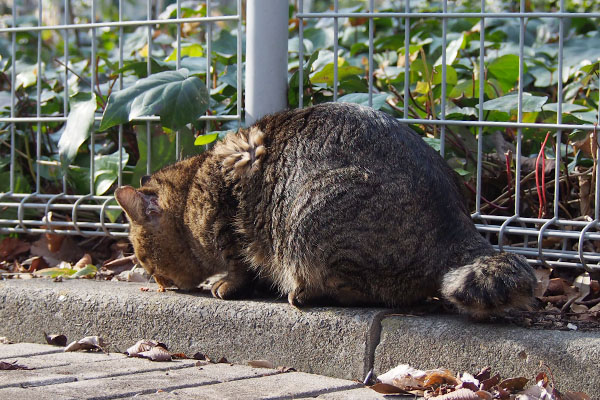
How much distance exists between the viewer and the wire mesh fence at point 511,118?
347 cm

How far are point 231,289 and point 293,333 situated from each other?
52cm

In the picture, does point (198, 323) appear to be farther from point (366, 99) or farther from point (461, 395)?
point (366, 99)

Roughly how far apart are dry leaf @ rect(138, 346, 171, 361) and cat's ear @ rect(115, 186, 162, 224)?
81 centimetres

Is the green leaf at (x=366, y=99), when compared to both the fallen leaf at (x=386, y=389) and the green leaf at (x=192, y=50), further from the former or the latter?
the fallen leaf at (x=386, y=389)

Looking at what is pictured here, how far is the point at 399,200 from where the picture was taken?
3.01 metres

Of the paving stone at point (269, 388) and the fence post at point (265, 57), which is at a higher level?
the fence post at point (265, 57)

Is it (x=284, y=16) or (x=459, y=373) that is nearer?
(x=459, y=373)

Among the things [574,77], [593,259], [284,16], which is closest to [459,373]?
[593,259]

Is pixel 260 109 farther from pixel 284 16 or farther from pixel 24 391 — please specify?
pixel 24 391

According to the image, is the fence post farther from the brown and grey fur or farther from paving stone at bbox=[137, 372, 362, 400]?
paving stone at bbox=[137, 372, 362, 400]

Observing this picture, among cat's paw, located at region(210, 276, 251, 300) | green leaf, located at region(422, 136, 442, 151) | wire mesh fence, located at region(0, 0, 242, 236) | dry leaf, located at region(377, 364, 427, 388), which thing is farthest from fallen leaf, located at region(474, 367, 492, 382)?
wire mesh fence, located at region(0, 0, 242, 236)

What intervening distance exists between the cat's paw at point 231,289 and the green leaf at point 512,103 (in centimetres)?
153

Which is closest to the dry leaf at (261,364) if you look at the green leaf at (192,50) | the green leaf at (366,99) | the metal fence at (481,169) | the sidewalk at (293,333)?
the sidewalk at (293,333)

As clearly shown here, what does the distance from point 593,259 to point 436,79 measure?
166cm
